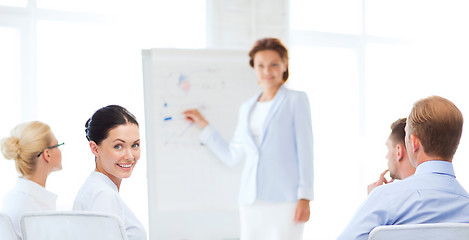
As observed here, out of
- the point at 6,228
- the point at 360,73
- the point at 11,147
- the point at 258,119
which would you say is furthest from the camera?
the point at 360,73

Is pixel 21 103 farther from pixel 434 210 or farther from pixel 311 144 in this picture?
pixel 434 210

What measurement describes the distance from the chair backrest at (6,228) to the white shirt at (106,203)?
19 cm

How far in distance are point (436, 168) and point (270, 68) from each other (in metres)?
1.73

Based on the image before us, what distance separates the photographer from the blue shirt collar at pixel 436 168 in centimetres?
133

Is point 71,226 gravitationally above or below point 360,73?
below

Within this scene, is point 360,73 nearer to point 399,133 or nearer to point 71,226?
point 399,133

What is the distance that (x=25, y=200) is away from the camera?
192 centimetres

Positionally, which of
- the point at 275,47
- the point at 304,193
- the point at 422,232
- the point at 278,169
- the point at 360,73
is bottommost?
the point at 304,193

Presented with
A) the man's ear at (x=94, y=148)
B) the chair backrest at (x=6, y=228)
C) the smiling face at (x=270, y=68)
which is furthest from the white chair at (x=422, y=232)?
the smiling face at (x=270, y=68)

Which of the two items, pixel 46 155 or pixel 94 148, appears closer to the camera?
pixel 94 148

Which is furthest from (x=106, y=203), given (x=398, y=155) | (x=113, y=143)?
(x=398, y=155)

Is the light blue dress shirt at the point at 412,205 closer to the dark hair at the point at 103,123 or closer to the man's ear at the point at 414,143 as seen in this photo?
the man's ear at the point at 414,143

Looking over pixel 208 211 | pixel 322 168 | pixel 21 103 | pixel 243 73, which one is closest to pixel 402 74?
A: pixel 322 168

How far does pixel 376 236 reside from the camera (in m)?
1.19
